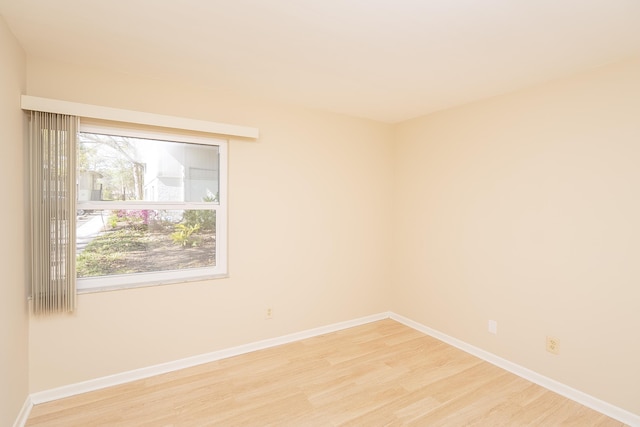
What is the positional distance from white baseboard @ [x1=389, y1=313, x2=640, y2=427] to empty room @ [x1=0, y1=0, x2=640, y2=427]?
2 centimetres

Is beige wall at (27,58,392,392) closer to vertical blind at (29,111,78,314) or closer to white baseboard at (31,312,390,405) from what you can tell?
white baseboard at (31,312,390,405)

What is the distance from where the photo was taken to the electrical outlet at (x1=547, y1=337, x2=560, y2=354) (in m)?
2.43

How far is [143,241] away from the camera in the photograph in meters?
2.64

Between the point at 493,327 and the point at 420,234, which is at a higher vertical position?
the point at 420,234

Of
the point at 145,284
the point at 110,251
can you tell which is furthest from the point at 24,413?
the point at 110,251

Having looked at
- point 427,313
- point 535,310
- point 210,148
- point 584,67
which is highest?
point 584,67

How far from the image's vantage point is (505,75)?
94.5 inches

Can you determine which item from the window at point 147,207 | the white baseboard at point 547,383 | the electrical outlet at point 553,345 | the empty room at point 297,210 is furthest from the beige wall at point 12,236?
the electrical outlet at point 553,345

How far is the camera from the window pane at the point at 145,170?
7.94 ft

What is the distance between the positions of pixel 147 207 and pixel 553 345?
11.3 feet

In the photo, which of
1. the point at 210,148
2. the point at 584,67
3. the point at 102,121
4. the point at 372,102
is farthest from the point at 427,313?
the point at 102,121

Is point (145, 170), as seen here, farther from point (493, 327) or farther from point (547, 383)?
point (547, 383)

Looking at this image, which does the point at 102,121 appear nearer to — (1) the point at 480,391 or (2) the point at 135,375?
(2) the point at 135,375

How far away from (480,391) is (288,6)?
291cm
